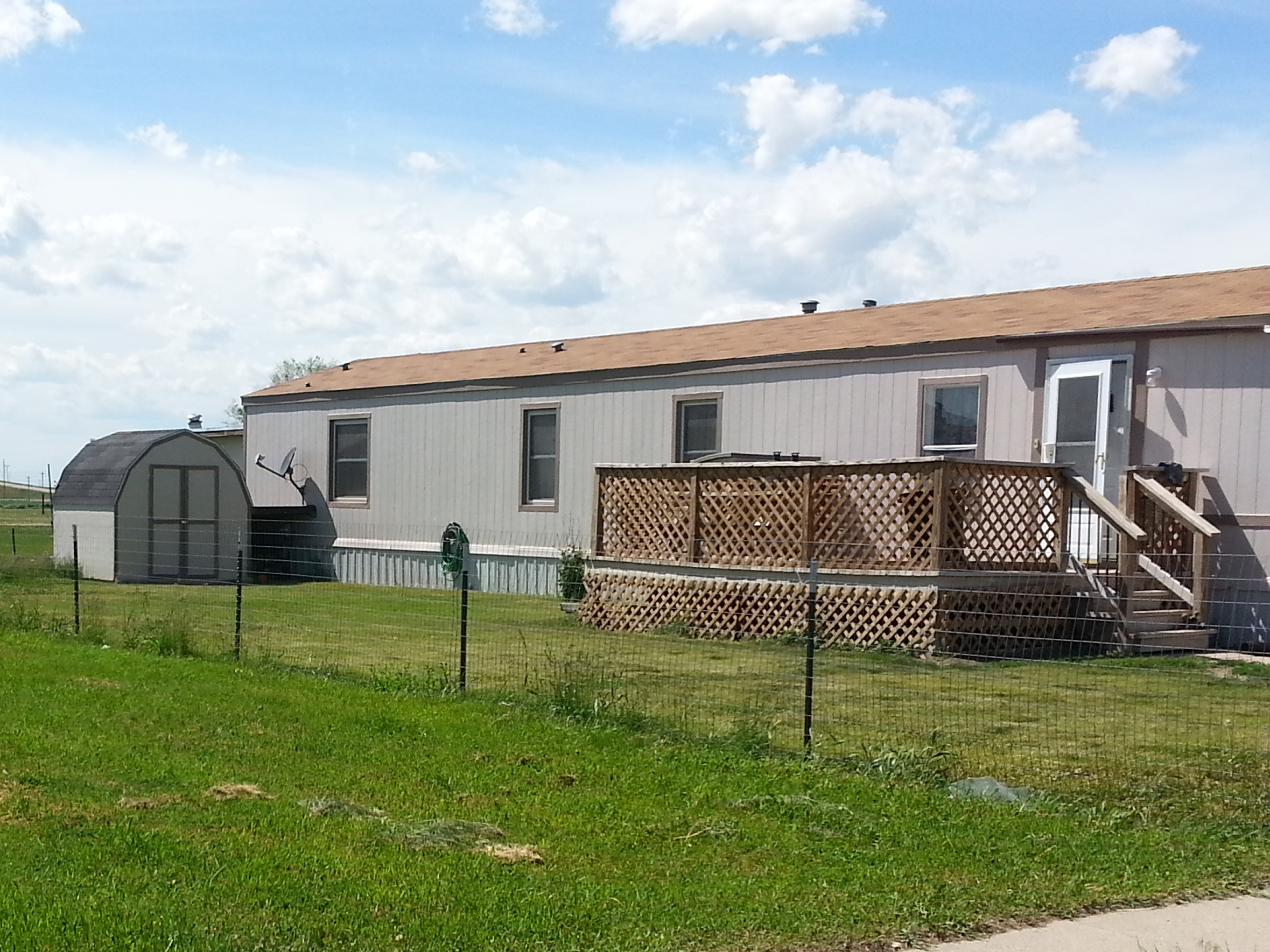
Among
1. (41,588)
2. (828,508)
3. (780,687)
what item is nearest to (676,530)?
(828,508)

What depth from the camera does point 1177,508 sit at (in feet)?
47.3

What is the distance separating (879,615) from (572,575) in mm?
6310

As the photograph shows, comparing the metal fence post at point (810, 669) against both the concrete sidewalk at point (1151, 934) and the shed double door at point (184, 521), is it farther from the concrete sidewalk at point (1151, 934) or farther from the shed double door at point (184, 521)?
the shed double door at point (184, 521)

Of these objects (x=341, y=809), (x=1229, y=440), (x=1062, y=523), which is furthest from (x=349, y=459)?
(x=341, y=809)

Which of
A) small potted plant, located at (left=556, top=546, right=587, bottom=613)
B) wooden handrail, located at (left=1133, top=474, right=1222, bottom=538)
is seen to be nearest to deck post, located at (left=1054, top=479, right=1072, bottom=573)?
wooden handrail, located at (left=1133, top=474, right=1222, bottom=538)

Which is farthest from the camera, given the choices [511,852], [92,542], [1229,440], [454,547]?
[92,542]

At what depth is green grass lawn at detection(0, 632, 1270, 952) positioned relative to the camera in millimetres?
4832

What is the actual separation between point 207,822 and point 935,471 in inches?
389

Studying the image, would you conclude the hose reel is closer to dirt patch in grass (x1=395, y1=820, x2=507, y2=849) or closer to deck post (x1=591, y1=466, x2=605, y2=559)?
deck post (x1=591, y1=466, x2=605, y2=559)

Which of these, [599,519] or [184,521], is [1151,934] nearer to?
[599,519]

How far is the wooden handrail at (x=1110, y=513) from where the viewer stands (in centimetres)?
1443

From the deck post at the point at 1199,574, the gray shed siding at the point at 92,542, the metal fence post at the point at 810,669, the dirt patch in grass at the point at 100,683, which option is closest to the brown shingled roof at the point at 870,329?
the deck post at the point at 1199,574

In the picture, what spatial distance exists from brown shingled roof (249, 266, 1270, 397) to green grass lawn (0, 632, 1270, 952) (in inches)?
389

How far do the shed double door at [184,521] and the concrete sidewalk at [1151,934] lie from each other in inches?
818
